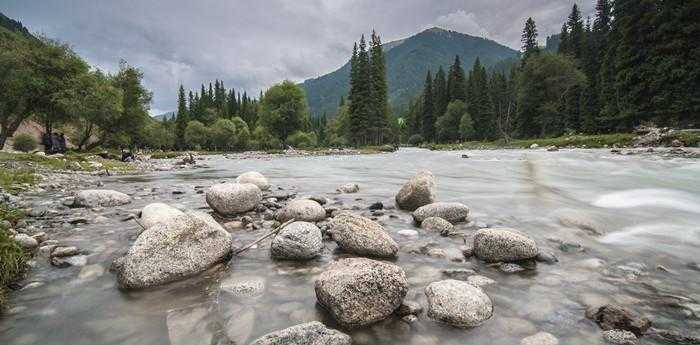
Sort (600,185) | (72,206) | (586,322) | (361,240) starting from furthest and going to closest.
Result: (600,185), (72,206), (361,240), (586,322)

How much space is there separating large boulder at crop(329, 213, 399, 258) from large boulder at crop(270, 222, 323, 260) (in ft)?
1.14

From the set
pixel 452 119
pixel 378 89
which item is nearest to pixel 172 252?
pixel 378 89

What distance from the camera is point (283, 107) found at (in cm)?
6906

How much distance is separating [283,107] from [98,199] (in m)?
63.7

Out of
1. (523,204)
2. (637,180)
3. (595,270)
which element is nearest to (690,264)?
(595,270)

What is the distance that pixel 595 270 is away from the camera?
3822mm

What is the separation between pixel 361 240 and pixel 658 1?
41.1 m

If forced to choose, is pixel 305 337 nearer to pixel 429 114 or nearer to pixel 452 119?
pixel 452 119

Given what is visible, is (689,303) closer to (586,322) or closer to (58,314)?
(586,322)

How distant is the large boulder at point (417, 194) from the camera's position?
6.86 meters

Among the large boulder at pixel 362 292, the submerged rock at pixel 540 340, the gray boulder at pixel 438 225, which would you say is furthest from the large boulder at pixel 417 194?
the submerged rock at pixel 540 340

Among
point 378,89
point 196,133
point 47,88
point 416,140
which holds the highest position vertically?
point 378,89

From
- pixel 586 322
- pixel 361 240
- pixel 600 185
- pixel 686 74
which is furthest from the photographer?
pixel 686 74

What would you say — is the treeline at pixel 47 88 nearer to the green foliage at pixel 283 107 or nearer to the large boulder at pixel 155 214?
the large boulder at pixel 155 214
